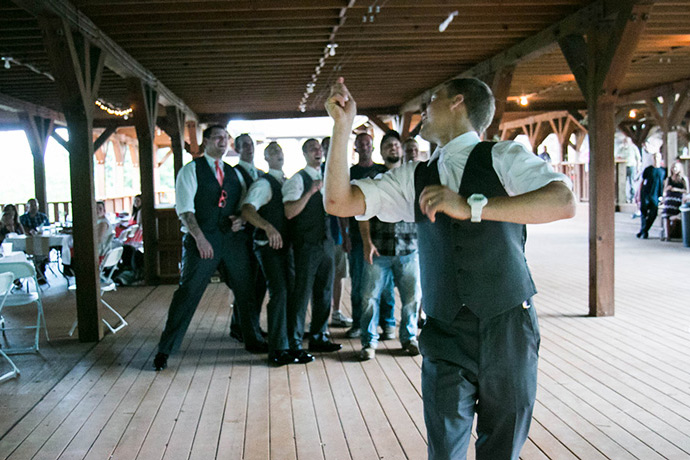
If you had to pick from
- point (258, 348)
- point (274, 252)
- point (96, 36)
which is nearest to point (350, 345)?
point (258, 348)

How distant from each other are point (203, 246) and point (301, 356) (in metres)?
1.06

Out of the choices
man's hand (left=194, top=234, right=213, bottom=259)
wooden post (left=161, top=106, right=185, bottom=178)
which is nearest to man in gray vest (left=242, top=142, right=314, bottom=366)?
man's hand (left=194, top=234, right=213, bottom=259)

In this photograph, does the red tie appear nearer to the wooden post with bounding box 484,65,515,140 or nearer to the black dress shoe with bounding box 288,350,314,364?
the black dress shoe with bounding box 288,350,314,364

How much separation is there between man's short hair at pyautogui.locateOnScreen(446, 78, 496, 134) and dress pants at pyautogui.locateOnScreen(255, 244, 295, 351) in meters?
2.81

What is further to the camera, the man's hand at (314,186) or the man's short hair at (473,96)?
the man's hand at (314,186)

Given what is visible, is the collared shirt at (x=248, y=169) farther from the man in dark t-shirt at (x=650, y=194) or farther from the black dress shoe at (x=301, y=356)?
the man in dark t-shirt at (x=650, y=194)

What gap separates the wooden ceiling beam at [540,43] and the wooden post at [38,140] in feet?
28.4

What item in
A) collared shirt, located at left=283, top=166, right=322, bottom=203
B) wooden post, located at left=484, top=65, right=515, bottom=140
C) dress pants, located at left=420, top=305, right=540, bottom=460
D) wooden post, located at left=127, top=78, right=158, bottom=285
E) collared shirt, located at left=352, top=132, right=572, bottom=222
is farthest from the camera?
wooden post, located at left=127, top=78, right=158, bottom=285

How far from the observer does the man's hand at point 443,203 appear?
5.15 ft

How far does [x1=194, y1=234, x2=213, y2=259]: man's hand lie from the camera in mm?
4484

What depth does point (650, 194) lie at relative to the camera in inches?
500

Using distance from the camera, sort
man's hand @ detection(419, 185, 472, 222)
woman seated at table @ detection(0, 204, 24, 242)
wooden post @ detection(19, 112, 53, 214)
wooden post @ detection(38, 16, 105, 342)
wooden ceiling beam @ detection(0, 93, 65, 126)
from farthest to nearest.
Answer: wooden post @ detection(19, 112, 53, 214)
wooden ceiling beam @ detection(0, 93, 65, 126)
woman seated at table @ detection(0, 204, 24, 242)
wooden post @ detection(38, 16, 105, 342)
man's hand @ detection(419, 185, 472, 222)

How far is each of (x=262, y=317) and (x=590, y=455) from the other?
3.97 m

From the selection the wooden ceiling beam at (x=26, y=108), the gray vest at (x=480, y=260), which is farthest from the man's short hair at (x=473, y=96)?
the wooden ceiling beam at (x=26, y=108)
